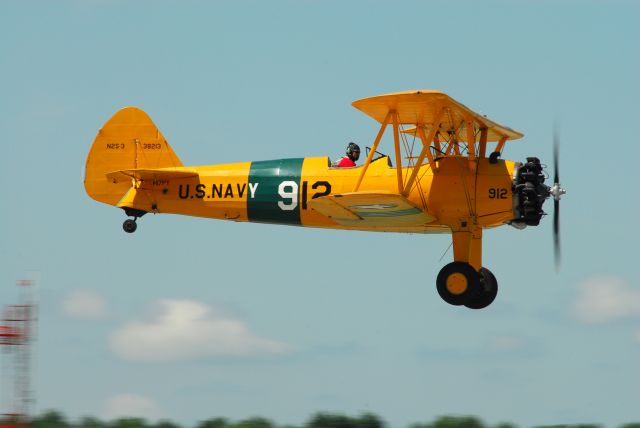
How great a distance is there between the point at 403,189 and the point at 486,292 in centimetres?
199

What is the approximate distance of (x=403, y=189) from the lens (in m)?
18.2

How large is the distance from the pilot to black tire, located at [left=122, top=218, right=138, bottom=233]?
331 cm

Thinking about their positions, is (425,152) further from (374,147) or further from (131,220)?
(131,220)

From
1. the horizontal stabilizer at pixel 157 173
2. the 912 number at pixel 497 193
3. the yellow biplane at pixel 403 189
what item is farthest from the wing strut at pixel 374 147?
the horizontal stabilizer at pixel 157 173

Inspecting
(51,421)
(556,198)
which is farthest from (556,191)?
(51,421)

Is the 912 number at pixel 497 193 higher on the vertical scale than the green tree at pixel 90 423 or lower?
higher

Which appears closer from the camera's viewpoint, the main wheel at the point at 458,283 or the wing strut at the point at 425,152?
the wing strut at the point at 425,152

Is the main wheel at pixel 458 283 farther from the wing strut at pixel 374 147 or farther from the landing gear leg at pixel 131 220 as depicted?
the landing gear leg at pixel 131 220

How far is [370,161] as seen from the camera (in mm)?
18469

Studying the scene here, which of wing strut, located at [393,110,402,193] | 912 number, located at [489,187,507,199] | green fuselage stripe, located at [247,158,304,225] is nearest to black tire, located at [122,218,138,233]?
green fuselage stripe, located at [247,158,304,225]

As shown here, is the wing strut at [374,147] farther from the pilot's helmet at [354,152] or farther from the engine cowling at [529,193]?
the engine cowling at [529,193]

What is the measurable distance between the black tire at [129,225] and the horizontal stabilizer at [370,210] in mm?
3203

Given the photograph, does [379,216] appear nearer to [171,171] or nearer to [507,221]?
[507,221]

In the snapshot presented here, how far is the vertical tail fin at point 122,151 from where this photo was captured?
20.7 metres
